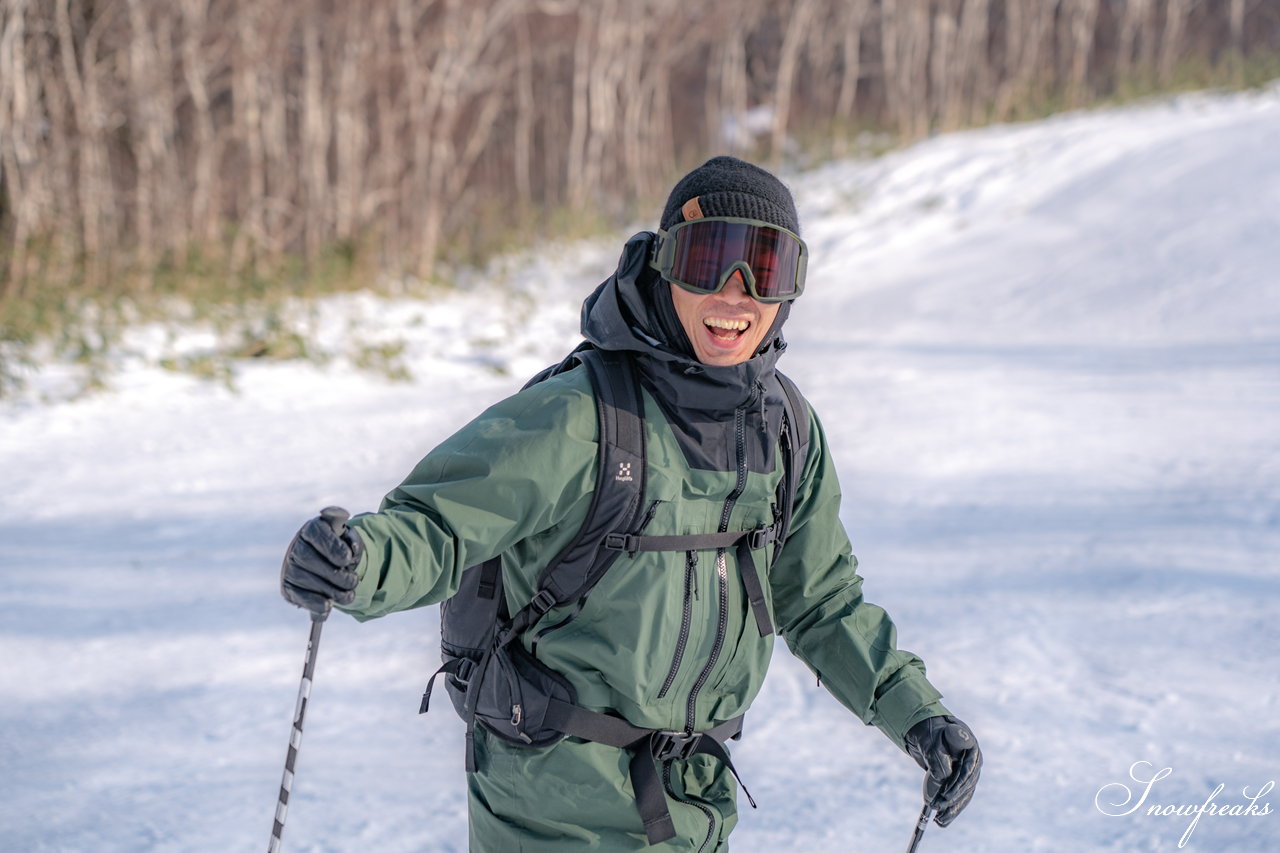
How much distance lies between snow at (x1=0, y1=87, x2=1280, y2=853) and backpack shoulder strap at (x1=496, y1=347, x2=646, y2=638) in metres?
1.55

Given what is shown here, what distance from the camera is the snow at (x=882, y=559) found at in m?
3.07

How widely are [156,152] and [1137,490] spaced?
416 inches

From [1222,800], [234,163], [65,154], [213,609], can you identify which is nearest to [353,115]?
[234,163]

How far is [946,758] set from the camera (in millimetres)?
1773

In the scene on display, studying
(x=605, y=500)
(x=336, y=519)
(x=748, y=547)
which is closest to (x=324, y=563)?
(x=336, y=519)

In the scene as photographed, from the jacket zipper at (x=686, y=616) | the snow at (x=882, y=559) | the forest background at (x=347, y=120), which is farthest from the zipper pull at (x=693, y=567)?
the forest background at (x=347, y=120)

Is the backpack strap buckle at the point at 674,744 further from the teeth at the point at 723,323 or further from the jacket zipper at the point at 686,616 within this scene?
the teeth at the point at 723,323

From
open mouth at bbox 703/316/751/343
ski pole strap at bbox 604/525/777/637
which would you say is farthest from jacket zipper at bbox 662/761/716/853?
open mouth at bbox 703/316/751/343

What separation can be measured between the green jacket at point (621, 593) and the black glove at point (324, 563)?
0.13m

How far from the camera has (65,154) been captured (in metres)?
10.7

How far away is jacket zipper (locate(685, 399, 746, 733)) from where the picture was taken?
174cm

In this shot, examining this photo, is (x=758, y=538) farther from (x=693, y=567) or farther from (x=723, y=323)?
(x=723, y=323)

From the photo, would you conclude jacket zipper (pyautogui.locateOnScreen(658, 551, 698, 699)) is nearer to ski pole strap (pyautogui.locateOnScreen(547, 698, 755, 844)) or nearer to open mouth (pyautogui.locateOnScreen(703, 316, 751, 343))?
ski pole strap (pyautogui.locateOnScreen(547, 698, 755, 844))

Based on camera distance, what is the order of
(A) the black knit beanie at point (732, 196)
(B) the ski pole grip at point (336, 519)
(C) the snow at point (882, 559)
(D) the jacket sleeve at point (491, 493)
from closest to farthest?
(B) the ski pole grip at point (336, 519), (D) the jacket sleeve at point (491, 493), (A) the black knit beanie at point (732, 196), (C) the snow at point (882, 559)
